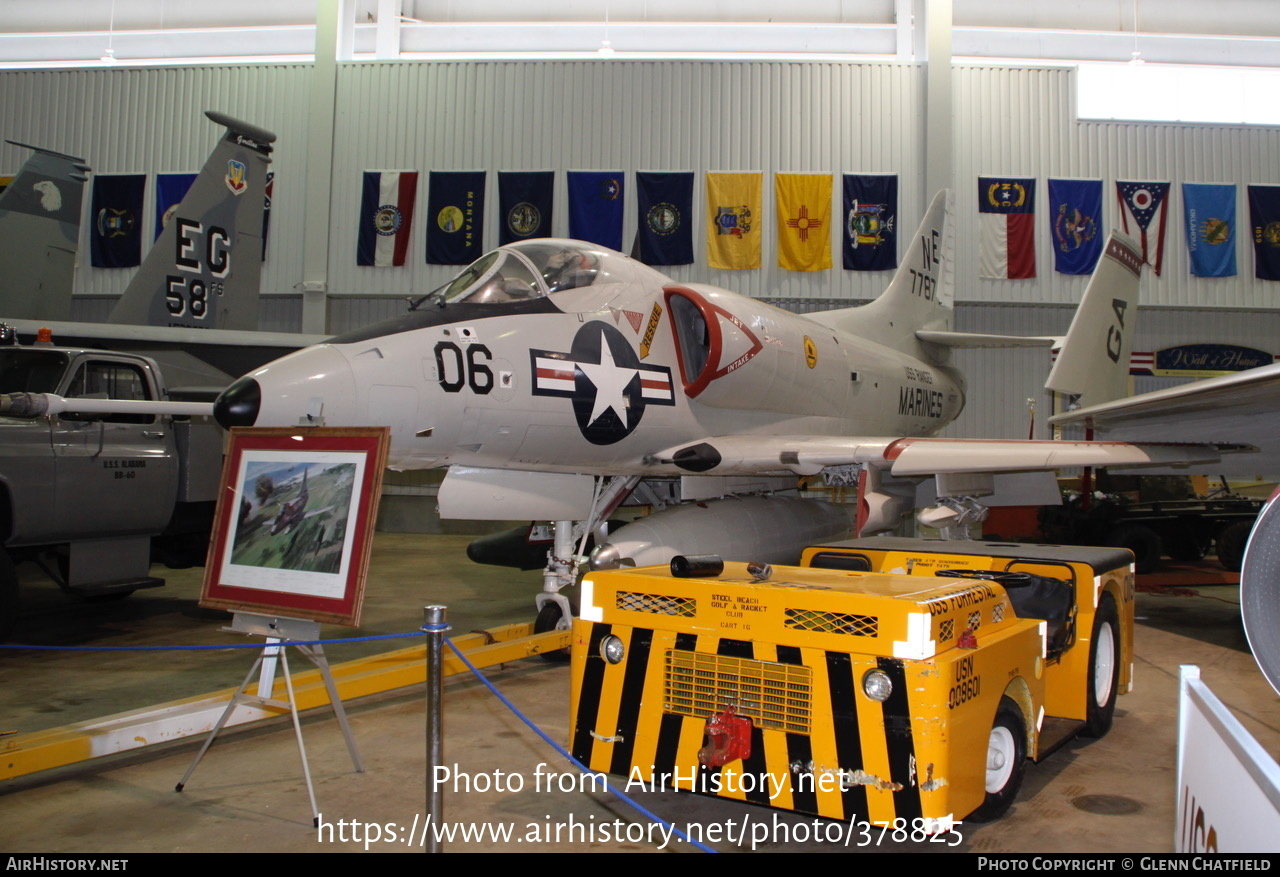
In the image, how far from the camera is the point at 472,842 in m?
3.53

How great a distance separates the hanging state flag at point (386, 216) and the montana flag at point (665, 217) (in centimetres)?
496

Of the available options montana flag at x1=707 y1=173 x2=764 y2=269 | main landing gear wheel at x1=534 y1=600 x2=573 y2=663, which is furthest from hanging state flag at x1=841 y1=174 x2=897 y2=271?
main landing gear wheel at x1=534 y1=600 x2=573 y2=663

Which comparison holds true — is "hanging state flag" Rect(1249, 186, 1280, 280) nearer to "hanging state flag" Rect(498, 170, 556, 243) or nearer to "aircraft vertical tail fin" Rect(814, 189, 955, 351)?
"aircraft vertical tail fin" Rect(814, 189, 955, 351)

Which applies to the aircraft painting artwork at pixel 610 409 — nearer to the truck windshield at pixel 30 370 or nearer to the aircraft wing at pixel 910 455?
the aircraft wing at pixel 910 455

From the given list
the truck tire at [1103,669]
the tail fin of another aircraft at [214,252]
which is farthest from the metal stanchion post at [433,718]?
the tail fin of another aircraft at [214,252]

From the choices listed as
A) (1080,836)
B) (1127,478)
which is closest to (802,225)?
(1127,478)

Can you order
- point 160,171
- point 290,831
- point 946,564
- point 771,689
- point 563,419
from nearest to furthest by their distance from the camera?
point 771,689
point 290,831
point 946,564
point 563,419
point 160,171

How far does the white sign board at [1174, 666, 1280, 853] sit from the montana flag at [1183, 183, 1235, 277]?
2041 cm

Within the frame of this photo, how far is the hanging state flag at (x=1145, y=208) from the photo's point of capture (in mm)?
18875

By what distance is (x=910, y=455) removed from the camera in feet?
22.8

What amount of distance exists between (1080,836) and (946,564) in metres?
1.57

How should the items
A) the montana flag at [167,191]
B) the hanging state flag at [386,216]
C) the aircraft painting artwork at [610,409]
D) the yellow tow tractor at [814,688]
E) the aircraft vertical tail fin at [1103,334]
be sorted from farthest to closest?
the montana flag at [167,191]
the hanging state flag at [386,216]
the aircraft vertical tail fin at [1103,334]
the aircraft painting artwork at [610,409]
the yellow tow tractor at [814,688]

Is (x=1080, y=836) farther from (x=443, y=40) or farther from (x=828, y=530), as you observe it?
(x=443, y=40)

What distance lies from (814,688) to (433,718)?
1357 mm
